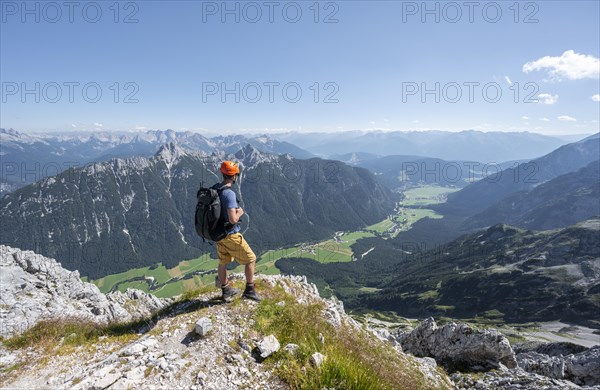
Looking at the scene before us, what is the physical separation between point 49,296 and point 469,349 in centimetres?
3440

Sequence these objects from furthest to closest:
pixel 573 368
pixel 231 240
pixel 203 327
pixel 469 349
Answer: pixel 573 368 → pixel 469 349 → pixel 231 240 → pixel 203 327

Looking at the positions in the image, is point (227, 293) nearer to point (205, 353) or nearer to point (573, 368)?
point (205, 353)

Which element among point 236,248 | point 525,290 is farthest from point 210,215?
point 525,290

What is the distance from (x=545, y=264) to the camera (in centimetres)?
17488

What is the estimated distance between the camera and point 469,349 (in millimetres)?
22797

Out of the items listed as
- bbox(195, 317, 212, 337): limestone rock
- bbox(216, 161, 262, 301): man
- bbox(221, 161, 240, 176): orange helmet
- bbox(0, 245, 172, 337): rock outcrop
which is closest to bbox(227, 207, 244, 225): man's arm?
bbox(216, 161, 262, 301): man

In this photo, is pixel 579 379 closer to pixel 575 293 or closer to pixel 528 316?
pixel 528 316

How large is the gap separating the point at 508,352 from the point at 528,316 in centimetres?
14294

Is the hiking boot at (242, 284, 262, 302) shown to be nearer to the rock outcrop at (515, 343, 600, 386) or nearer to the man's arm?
the man's arm

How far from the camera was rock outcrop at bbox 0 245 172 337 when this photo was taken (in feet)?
61.7

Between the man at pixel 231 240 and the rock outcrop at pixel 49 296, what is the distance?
10223mm

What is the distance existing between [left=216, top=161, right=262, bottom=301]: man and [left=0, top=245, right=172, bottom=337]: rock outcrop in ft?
33.5

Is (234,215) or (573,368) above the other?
(234,215)

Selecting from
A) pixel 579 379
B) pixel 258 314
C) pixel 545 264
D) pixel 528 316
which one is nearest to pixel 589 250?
pixel 545 264
